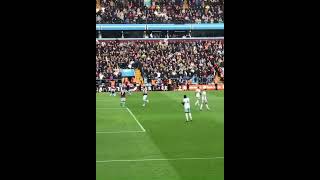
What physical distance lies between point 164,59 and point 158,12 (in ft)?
27.9

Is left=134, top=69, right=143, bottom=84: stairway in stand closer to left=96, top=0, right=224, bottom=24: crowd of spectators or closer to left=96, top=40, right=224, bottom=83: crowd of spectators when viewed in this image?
left=96, top=40, right=224, bottom=83: crowd of spectators

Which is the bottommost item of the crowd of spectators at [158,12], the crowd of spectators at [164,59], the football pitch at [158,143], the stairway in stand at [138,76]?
the football pitch at [158,143]

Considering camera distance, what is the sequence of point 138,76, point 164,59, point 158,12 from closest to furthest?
point 138,76 → point 164,59 → point 158,12

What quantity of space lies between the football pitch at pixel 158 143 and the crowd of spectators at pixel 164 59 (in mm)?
12791

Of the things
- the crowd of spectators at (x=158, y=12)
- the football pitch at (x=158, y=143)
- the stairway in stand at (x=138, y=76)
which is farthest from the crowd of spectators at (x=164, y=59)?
the football pitch at (x=158, y=143)

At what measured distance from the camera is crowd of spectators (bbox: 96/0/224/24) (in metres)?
49.6

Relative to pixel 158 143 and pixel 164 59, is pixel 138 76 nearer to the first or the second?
pixel 164 59

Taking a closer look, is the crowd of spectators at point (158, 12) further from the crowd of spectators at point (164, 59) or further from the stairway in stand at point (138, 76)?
the stairway in stand at point (138, 76)

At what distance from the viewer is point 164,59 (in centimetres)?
4394

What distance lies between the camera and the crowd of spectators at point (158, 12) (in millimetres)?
49594

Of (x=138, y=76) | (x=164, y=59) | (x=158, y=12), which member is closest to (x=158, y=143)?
(x=138, y=76)
